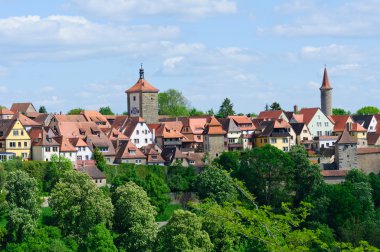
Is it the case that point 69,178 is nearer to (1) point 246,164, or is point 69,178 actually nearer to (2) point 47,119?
(1) point 246,164

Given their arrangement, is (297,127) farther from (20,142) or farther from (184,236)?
(184,236)

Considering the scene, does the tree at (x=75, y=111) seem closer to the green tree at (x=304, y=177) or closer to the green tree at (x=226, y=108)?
the green tree at (x=226, y=108)

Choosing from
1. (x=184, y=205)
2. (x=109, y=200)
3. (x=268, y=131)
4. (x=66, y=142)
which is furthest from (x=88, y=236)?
(x=268, y=131)

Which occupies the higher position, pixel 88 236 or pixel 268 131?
pixel 268 131

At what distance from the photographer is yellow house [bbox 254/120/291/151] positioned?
85.1 m

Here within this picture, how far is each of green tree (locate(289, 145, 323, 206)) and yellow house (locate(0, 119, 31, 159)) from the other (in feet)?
68.9

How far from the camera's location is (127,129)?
83.2 metres

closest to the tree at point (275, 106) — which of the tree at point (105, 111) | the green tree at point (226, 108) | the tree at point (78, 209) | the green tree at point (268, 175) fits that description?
the green tree at point (226, 108)

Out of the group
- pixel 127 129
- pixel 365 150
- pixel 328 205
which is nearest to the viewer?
pixel 328 205

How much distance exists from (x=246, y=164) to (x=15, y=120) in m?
18.8

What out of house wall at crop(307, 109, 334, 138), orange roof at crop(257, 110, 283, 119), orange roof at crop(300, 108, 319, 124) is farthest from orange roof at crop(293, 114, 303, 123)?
orange roof at crop(257, 110, 283, 119)

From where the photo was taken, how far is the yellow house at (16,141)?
234 feet

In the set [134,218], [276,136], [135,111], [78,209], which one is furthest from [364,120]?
[78,209]

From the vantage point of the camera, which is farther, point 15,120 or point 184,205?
point 15,120
